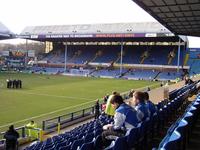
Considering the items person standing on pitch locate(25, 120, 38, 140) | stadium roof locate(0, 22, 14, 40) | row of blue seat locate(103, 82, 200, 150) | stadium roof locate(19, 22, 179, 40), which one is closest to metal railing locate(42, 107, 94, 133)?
person standing on pitch locate(25, 120, 38, 140)

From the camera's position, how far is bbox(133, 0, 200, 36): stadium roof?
15.4 m

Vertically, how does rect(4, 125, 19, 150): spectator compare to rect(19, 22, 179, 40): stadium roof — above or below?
below

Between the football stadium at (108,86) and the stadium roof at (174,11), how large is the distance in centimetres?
5

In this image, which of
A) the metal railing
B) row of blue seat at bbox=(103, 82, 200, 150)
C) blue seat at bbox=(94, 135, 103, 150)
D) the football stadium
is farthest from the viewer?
the metal railing

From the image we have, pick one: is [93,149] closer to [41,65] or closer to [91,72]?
[91,72]

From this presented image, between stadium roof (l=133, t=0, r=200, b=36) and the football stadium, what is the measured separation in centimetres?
5

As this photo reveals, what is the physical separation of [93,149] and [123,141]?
85 centimetres

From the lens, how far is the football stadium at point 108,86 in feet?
21.6

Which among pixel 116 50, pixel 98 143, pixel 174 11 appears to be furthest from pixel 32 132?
pixel 116 50

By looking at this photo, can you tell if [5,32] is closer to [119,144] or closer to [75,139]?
[75,139]

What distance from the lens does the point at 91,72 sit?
71750 millimetres

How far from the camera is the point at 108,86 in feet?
149

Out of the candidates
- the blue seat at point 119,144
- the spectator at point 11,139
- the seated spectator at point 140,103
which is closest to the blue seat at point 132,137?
the blue seat at point 119,144

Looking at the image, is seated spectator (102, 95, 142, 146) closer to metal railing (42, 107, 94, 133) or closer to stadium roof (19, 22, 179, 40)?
metal railing (42, 107, 94, 133)
